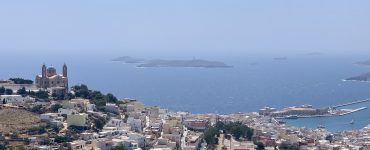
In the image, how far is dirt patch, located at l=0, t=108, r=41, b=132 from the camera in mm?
29078

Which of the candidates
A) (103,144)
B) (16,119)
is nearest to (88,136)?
(103,144)

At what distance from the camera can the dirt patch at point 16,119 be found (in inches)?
1145

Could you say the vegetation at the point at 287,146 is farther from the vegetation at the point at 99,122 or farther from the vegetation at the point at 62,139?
the vegetation at the point at 62,139

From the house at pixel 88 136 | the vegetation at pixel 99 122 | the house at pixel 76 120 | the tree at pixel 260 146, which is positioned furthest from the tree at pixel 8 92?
the tree at pixel 260 146

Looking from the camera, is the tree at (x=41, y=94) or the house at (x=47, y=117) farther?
the tree at (x=41, y=94)

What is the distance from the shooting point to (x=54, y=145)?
2702 cm

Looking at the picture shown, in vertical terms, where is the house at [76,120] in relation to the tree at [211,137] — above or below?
above

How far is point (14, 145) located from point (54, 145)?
164cm

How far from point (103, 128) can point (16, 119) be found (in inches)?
163

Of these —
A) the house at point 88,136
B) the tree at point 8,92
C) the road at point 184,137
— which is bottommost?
the road at point 184,137

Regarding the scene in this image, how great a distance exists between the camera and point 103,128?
31422 millimetres

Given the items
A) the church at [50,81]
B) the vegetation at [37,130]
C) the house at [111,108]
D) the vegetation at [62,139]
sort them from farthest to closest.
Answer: the church at [50,81]
the house at [111,108]
the vegetation at [37,130]
the vegetation at [62,139]

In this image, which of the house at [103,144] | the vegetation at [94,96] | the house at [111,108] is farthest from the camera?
the vegetation at [94,96]

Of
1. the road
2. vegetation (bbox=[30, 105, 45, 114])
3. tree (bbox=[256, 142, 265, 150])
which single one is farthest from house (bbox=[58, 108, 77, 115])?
tree (bbox=[256, 142, 265, 150])
